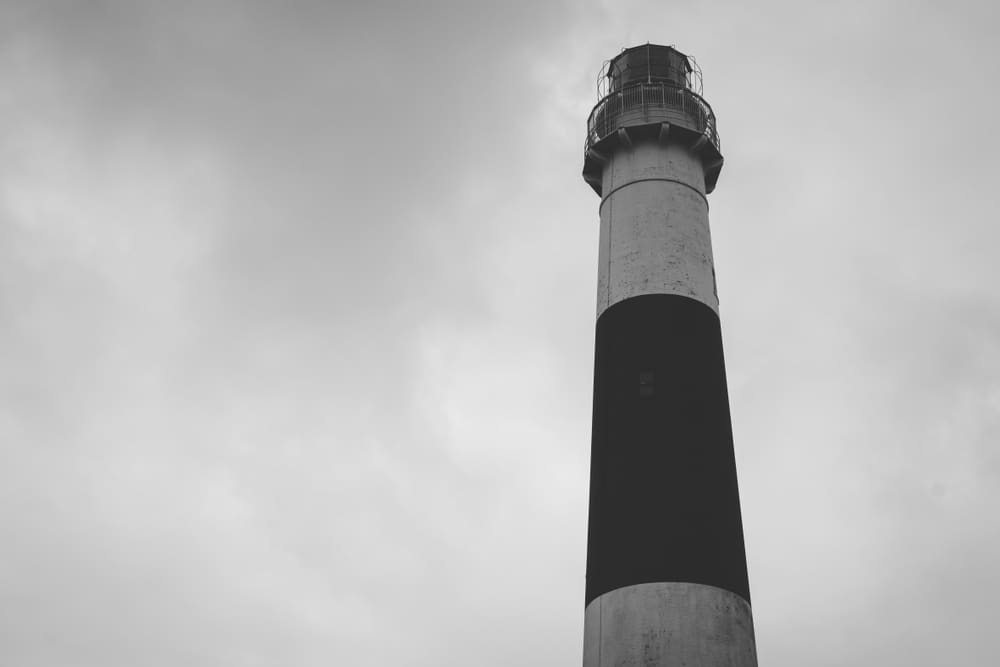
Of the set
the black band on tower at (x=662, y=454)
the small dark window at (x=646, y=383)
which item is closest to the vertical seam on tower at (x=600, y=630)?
the black band on tower at (x=662, y=454)

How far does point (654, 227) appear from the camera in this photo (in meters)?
30.3

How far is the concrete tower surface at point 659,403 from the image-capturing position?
24.3 metres

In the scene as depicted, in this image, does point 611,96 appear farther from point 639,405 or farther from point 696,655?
point 696,655

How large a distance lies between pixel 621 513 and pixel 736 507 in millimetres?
3090

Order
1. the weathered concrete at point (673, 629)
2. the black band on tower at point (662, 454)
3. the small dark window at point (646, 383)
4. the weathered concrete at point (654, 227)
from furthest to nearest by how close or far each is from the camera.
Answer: the weathered concrete at point (654, 227) < the small dark window at point (646, 383) < the black band on tower at point (662, 454) < the weathered concrete at point (673, 629)

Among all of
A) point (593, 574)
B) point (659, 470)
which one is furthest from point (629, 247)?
point (593, 574)

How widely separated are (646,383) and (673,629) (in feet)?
22.6

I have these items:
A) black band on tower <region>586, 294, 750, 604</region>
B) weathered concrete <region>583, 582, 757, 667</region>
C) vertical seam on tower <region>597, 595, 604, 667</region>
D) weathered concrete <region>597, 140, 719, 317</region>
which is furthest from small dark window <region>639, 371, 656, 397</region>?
vertical seam on tower <region>597, 595, 604, 667</region>

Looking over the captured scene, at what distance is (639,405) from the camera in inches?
1086

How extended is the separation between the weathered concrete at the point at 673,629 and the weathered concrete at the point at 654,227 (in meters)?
8.83

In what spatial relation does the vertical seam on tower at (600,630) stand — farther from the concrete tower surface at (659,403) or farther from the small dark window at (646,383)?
the small dark window at (646,383)

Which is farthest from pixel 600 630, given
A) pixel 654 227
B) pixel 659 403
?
pixel 654 227

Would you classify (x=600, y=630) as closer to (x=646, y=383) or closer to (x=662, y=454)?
(x=662, y=454)

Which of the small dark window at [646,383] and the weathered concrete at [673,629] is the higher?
the small dark window at [646,383]
